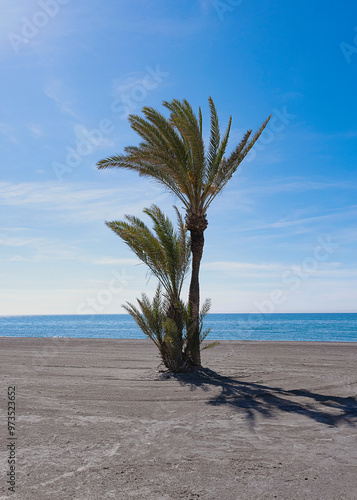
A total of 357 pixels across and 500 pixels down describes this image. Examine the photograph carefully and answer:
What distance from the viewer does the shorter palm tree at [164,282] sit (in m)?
11.9

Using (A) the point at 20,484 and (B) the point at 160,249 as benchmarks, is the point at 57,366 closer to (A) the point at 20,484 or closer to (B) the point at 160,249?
(B) the point at 160,249

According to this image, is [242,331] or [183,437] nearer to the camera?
[183,437]

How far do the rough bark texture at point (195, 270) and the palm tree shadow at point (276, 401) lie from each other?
1607mm

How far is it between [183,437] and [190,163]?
8097 mm

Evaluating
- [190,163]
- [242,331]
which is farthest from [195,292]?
[242,331]

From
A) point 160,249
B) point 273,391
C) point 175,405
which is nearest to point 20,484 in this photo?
point 175,405

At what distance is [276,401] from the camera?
26.7 ft

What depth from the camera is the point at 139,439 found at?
18.7 ft

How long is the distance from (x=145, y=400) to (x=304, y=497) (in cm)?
483

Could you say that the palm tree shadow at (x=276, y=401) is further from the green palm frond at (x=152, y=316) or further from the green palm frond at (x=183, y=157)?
the green palm frond at (x=183, y=157)

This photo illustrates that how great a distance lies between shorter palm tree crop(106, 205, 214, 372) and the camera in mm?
11867

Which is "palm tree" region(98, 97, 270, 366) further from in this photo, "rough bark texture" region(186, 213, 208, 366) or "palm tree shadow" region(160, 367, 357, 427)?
"palm tree shadow" region(160, 367, 357, 427)

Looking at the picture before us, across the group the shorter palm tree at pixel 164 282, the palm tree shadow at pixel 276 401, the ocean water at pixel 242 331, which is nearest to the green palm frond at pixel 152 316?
the shorter palm tree at pixel 164 282

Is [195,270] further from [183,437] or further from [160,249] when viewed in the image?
[183,437]
